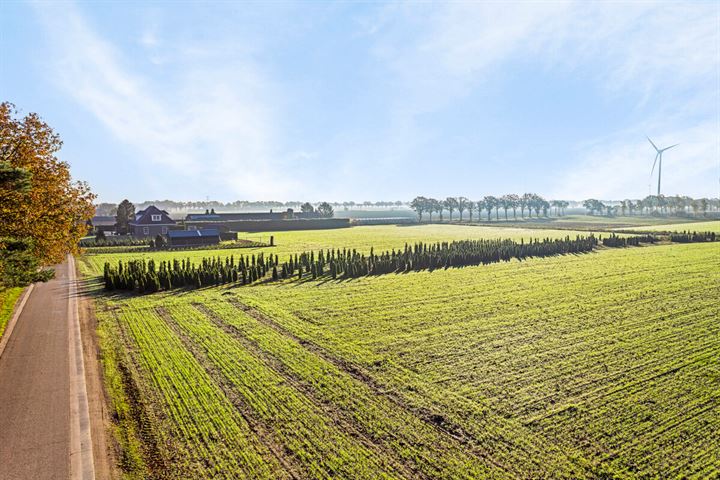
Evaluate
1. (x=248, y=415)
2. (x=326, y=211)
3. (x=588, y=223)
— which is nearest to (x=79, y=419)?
(x=248, y=415)

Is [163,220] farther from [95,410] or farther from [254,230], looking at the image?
[95,410]

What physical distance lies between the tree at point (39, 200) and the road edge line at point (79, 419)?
5.17m

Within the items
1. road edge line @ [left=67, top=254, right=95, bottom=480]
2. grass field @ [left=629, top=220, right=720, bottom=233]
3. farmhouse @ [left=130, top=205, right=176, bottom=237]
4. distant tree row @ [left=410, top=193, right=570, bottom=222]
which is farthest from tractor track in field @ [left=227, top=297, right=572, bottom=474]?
distant tree row @ [left=410, top=193, right=570, bottom=222]

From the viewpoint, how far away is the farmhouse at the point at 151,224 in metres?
62.2

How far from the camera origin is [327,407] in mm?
10805

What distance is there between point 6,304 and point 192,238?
32486mm

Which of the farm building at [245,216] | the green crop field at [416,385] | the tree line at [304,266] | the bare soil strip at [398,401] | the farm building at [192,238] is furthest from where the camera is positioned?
the farm building at [245,216]

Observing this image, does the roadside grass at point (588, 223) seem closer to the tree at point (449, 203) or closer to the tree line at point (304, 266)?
the tree at point (449, 203)

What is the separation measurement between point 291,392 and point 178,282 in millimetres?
17441

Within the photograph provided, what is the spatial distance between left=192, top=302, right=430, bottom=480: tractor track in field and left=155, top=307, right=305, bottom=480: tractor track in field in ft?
4.82

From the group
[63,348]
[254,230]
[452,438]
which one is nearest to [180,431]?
[452,438]

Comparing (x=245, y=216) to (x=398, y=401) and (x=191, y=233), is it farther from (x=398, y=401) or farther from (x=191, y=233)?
(x=398, y=401)

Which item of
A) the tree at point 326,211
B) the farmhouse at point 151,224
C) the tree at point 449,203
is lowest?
the farmhouse at point 151,224

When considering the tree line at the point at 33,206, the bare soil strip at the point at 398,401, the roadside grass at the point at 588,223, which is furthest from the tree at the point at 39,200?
the roadside grass at the point at 588,223
